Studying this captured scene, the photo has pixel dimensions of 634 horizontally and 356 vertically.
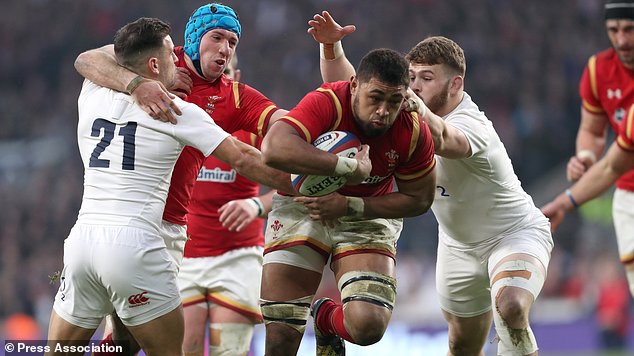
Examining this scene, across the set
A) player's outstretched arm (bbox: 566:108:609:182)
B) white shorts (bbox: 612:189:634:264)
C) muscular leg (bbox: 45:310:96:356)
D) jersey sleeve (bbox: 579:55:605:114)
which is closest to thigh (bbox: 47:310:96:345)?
muscular leg (bbox: 45:310:96:356)

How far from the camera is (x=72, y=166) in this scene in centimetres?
1664

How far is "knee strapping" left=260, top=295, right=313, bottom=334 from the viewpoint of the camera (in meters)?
6.34

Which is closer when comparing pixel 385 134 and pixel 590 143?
pixel 385 134

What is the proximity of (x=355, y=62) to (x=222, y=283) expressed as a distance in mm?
11021

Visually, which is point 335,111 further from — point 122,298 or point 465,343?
point 465,343

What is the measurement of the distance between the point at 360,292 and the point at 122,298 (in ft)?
4.86

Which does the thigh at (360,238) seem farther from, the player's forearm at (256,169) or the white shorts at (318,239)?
the player's forearm at (256,169)

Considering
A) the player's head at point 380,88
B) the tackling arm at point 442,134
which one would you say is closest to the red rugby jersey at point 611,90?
the tackling arm at point 442,134

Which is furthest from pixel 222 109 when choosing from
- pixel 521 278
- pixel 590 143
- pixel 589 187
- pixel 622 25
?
pixel 590 143

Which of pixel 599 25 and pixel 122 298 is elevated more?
pixel 599 25

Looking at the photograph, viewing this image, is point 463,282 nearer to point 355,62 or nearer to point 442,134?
point 442,134

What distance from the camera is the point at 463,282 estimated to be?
7.12 metres

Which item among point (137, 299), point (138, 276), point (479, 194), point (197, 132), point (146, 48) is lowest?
point (137, 299)

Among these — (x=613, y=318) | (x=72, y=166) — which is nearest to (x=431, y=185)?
(x=613, y=318)
